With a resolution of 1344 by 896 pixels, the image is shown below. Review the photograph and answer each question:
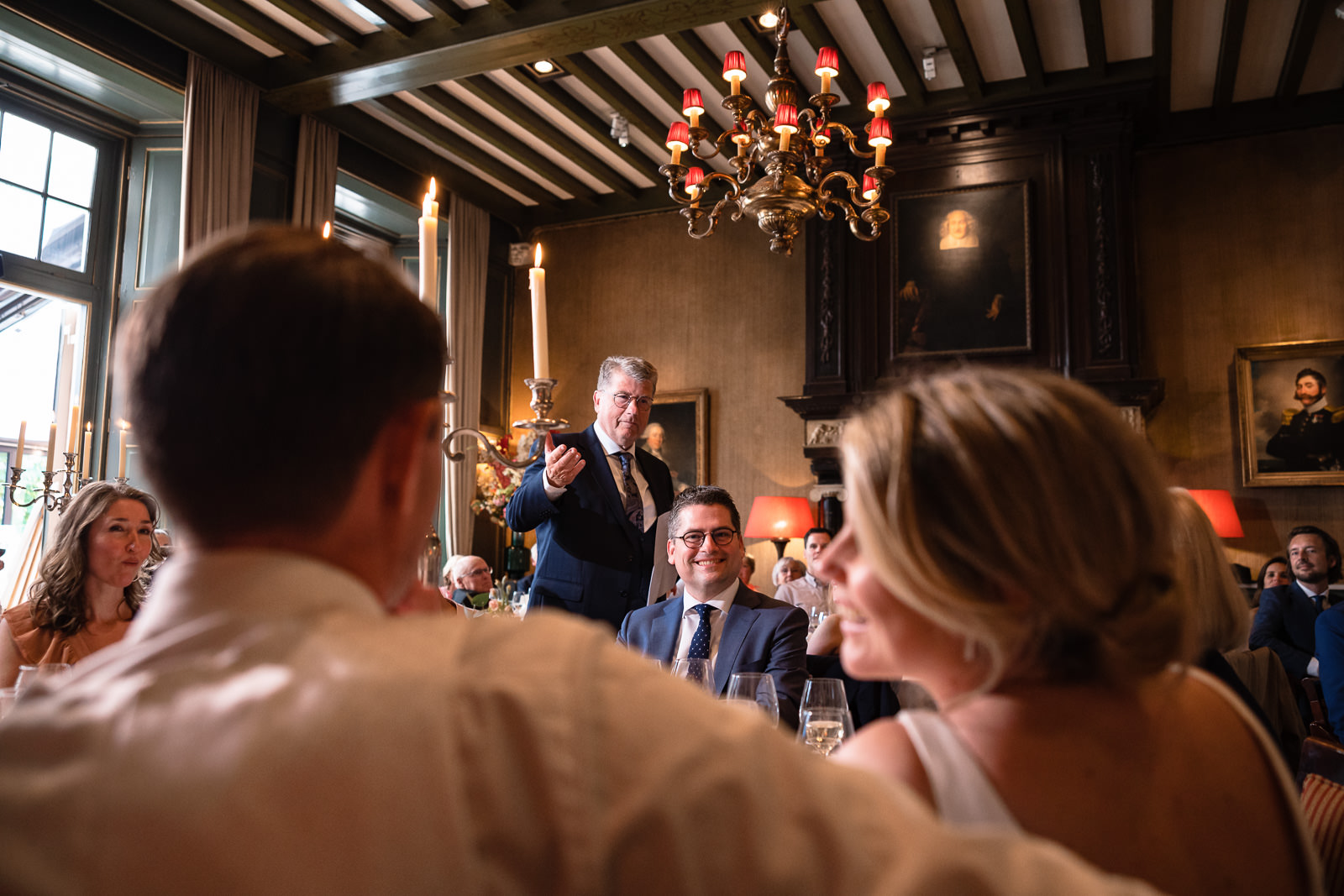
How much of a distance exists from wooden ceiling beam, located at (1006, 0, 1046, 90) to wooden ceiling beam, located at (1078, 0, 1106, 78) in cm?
28

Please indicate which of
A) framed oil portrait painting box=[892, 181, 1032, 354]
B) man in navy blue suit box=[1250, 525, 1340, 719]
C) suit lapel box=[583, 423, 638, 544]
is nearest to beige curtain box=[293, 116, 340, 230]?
suit lapel box=[583, 423, 638, 544]

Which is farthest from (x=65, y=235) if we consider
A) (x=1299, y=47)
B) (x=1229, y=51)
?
(x=1299, y=47)

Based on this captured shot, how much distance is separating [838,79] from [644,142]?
1.73m

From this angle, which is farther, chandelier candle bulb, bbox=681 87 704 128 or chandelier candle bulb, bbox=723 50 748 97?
chandelier candle bulb, bbox=681 87 704 128

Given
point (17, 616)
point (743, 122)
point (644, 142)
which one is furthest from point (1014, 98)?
point (17, 616)

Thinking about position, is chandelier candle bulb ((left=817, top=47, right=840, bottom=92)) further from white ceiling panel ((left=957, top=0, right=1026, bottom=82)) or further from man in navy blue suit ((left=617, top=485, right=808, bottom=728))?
white ceiling panel ((left=957, top=0, right=1026, bottom=82))

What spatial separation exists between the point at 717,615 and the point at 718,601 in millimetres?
41

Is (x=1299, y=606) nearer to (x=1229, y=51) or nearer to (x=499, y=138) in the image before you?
(x=1229, y=51)

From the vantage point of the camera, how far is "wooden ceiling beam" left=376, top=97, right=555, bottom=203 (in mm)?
6715

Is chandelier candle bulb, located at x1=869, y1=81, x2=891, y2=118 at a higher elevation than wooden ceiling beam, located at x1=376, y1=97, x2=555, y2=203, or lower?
lower

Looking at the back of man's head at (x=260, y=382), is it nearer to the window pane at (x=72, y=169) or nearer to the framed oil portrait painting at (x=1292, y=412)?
the window pane at (x=72, y=169)

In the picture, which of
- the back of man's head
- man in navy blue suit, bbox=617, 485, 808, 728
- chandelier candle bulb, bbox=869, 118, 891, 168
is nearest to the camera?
the back of man's head

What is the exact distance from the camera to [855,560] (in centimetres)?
89

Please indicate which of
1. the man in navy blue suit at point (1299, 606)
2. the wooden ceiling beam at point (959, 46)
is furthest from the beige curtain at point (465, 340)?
the man in navy blue suit at point (1299, 606)
